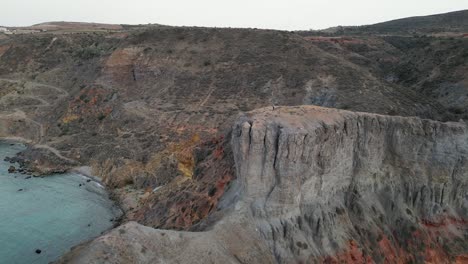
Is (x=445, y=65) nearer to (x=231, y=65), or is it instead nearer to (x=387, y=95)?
(x=387, y=95)

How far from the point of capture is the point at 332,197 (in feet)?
96.3

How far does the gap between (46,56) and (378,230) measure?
85.8 m

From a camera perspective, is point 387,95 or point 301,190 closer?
point 301,190

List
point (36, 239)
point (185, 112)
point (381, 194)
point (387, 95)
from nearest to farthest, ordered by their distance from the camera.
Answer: point (381, 194) < point (36, 239) < point (387, 95) < point (185, 112)

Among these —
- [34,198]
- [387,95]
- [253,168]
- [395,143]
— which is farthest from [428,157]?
[34,198]

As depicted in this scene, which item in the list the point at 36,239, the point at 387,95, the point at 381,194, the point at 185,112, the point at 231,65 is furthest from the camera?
the point at 231,65

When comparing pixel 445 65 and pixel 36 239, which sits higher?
pixel 445 65

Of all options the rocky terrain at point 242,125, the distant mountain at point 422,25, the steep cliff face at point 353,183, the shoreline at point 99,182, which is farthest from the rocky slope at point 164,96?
the distant mountain at point 422,25

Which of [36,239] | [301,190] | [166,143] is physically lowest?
[36,239]

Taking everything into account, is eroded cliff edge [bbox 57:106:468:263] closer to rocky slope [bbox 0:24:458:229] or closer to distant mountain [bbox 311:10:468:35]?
rocky slope [bbox 0:24:458:229]

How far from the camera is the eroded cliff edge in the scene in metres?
24.9

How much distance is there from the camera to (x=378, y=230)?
29922 millimetres

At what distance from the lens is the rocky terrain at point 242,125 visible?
89.3 feet

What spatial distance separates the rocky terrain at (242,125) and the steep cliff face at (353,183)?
0.10 m
